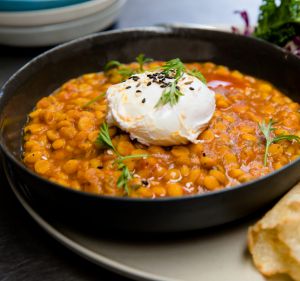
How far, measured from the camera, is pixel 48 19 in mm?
4621

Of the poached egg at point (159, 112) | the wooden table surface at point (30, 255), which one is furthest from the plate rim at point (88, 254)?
the poached egg at point (159, 112)

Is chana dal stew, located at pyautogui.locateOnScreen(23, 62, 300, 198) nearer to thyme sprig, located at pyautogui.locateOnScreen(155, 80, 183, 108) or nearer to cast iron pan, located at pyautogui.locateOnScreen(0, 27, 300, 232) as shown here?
cast iron pan, located at pyautogui.locateOnScreen(0, 27, 300, 232)

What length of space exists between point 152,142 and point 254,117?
0.79m

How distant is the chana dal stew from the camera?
114 inches

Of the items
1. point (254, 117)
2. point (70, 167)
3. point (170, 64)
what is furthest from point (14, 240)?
point (254, 117)

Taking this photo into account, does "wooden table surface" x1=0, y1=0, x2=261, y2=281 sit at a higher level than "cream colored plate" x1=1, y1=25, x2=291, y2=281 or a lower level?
lower

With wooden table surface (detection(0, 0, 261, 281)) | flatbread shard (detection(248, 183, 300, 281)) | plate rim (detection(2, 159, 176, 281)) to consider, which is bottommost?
wooden table surface (detection(0, 0, 261, 281))

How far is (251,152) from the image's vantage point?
310 centimetres

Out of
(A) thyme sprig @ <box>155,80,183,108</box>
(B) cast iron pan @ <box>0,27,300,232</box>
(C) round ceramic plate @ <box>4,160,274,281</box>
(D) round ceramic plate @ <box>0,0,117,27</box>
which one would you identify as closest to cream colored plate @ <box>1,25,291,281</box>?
(C) round ceramic plate @ <box>4,160,274,281</box>

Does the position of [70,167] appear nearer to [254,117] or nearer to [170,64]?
[170,64]

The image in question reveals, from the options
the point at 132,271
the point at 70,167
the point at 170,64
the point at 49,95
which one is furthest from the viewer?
the point at 49,95

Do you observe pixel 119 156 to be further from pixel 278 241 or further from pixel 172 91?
pixel 278 241

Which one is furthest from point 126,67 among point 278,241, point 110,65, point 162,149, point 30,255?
point 278,241

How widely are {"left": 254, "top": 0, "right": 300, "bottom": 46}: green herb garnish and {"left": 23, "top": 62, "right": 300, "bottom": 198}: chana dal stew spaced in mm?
810
